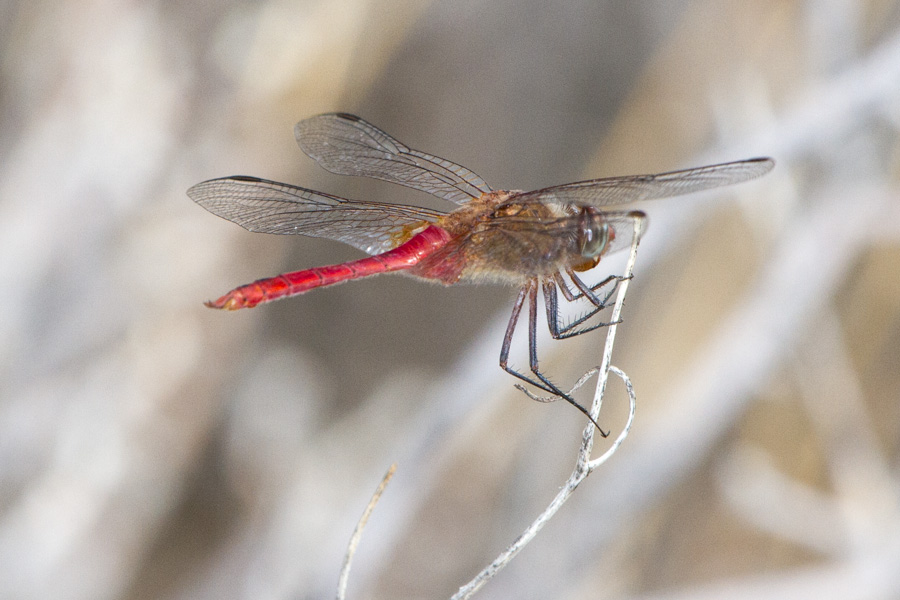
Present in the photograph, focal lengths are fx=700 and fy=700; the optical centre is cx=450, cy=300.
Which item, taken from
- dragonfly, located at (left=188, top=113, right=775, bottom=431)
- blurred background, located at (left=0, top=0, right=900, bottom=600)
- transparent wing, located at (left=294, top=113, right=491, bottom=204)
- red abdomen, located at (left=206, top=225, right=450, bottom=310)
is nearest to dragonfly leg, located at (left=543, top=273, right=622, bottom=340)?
dragonfly, located at (left=188, top=113, right=775, bottom=431)

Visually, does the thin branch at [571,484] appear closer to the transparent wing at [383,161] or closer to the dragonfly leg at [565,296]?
the dragonfly leg at [565,296]

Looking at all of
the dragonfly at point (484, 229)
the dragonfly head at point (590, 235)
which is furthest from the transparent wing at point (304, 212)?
the dragonfly head at point (590, 235)

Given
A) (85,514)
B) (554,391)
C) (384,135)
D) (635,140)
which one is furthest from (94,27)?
(635,140)

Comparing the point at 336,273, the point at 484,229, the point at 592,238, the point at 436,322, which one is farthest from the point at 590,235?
the point at 436,322

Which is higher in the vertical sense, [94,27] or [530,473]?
[94,27]

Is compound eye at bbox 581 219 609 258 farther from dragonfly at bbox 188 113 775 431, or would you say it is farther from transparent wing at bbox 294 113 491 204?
transparent wing at bbox 294 113 491 204

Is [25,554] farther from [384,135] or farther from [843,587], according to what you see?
[843,587]
